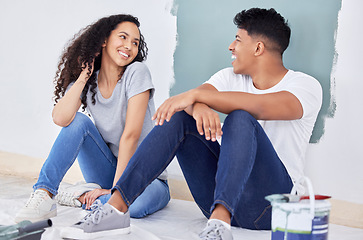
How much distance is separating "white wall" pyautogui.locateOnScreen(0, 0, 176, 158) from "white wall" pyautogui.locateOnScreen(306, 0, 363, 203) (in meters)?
1.20

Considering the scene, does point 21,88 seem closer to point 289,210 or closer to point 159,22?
point 159,22

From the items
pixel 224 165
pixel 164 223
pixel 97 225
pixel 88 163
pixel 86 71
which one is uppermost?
pixel 86 71

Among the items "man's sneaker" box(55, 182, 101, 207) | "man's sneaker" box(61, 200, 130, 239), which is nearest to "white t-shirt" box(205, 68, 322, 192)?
"man's sneaker" box(61, 200, 130, 239)

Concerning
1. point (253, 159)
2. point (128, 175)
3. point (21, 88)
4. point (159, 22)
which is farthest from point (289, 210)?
point (21, 88)

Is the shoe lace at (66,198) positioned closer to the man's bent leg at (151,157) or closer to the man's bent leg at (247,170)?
the man's bent leg at (151,157)

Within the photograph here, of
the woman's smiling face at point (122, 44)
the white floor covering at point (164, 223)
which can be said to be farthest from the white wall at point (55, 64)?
the woman's smiling face at point (122, 44)

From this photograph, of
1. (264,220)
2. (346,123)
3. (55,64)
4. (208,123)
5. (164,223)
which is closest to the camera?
(208,123)

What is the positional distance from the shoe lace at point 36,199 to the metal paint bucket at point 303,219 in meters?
1.02

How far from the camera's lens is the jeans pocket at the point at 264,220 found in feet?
4.86

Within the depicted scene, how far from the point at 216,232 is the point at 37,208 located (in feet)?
2.54

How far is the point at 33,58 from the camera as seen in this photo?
9.25 feet

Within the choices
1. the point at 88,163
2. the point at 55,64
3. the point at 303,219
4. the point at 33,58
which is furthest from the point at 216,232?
the point at 33,58

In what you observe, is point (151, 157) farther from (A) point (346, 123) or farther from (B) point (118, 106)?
(A) point (346, 123)

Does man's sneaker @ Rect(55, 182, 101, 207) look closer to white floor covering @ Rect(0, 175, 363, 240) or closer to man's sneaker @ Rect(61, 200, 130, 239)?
white floor covering @ Rect(0, 175, 363, 240)
